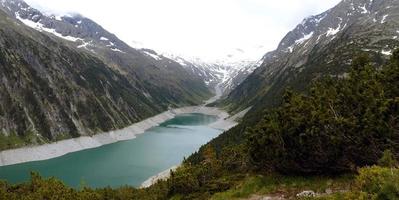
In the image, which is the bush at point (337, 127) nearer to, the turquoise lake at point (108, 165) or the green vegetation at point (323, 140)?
the green vegetation at point (323, 140)

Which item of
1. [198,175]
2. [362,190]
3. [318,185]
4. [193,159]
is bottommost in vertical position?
[193,159]

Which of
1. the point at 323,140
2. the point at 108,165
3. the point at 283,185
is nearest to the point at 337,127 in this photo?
the point at 323,140

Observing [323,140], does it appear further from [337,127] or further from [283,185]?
[283,185]

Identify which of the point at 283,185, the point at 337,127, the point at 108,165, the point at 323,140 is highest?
the point at 337,127

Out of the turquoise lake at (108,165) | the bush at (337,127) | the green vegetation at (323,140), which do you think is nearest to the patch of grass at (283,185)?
the green vegetation at (323,140)

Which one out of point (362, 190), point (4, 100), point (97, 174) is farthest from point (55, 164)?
point (362, 190)

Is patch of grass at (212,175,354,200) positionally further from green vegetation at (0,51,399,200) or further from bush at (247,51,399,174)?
bush at (247,51,399,174)

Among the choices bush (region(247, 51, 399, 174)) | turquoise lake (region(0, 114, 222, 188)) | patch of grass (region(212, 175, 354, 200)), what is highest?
bush (region(247, 51, 399, 174))

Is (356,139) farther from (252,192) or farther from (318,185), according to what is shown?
(252,192)

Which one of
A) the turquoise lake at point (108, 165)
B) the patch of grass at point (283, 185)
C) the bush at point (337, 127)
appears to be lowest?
the turquoise lake at point (108, 165)

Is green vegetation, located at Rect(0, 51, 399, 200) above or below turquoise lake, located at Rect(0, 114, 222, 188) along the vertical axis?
above

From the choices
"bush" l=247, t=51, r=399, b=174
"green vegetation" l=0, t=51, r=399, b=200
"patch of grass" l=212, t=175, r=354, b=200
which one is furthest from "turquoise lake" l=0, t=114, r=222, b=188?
"patch of grass" l=212, t=175, r=354, b=200
